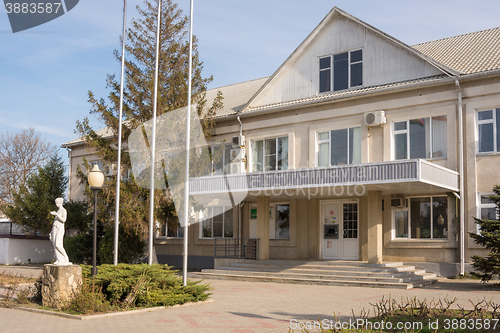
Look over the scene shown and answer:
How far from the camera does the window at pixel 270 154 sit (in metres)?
22.5

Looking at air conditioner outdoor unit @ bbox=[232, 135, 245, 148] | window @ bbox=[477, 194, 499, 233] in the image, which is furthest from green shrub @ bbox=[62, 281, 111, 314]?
air conditioner outdoor unit @ bbox=[232, 135, 245, 148]

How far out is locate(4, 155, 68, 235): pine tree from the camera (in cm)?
2751

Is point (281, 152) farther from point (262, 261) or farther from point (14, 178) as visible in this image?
point (14, 178)

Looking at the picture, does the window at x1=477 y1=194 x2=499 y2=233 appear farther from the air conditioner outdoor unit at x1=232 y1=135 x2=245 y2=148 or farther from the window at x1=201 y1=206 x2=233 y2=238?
the window at x1=201 y1=206 x2=233 y2=238

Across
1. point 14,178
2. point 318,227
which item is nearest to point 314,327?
point 318,227

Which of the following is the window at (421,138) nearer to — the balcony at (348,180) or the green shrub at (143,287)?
the balcony at (348,180)

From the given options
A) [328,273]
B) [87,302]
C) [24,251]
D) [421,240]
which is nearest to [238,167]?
[328,273]

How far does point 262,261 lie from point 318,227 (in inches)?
114

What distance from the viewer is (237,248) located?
2319 cm

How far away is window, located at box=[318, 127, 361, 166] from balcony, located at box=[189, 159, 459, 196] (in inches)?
73.2

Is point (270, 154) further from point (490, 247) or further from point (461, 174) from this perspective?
point (490, 247)

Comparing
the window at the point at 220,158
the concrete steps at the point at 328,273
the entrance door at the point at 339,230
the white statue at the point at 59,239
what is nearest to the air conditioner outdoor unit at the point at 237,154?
the window at the point at 220,158

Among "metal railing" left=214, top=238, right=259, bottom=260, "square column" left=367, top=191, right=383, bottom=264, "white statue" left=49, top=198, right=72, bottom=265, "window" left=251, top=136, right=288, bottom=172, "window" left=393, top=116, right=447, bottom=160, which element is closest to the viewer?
"white statue" left=49, top=198, right=72, bottom=265

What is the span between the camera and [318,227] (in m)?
21.0
